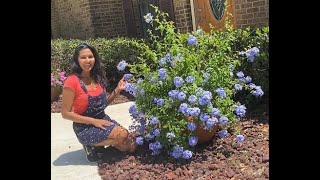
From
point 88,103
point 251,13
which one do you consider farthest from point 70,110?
point 251,13

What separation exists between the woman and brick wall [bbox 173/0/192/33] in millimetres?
4379

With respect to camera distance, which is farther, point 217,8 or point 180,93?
point 217,8

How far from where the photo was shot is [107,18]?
995 cm

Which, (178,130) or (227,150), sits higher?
(178,130)

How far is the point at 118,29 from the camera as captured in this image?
10031 millimetres

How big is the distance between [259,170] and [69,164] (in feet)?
6.20

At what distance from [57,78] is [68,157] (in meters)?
3.45

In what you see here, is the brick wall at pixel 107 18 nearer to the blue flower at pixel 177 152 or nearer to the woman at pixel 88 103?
the woman at pixel 88 103

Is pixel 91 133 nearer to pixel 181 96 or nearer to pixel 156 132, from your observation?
pixel 156 132

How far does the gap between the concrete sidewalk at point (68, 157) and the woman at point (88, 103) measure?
10.0 inches

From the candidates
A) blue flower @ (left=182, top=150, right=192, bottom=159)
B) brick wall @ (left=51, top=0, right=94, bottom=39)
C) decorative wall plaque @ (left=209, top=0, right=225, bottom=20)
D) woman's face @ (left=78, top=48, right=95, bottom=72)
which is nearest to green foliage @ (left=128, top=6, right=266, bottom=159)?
blue flower @ (left=182, top=150, right=192, bottom=159)

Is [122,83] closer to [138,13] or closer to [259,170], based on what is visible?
[259,170]

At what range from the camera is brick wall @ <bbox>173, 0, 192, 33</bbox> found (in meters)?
8.22
